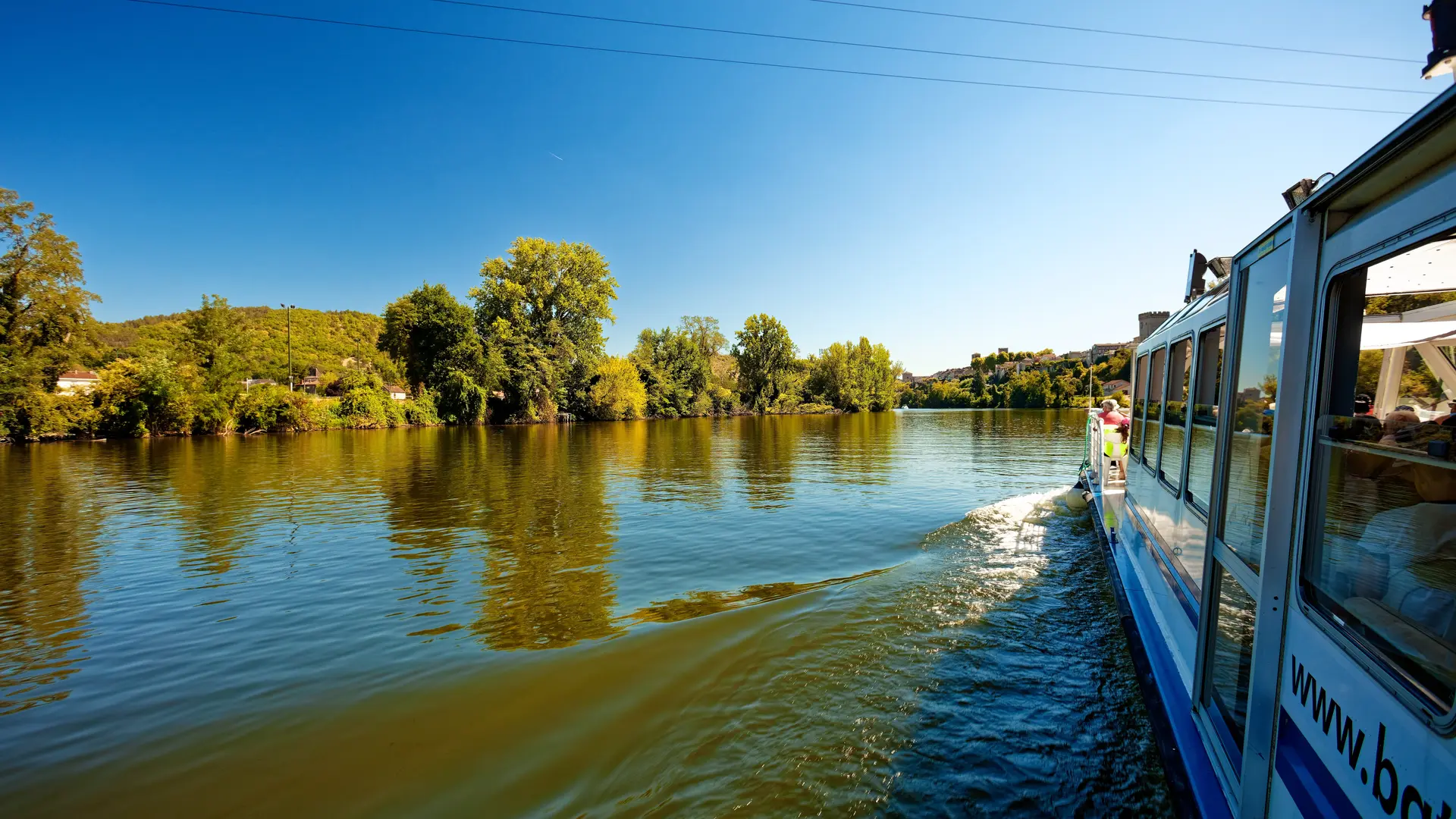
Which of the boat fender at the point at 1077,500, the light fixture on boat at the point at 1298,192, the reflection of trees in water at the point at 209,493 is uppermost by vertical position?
the light fixture on boat at the point at 1298,192

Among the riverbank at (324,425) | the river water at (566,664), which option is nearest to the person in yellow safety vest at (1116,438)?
the river water at (566,664)

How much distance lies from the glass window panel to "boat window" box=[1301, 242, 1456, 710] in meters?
0.84

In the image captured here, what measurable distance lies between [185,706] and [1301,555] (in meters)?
7.67

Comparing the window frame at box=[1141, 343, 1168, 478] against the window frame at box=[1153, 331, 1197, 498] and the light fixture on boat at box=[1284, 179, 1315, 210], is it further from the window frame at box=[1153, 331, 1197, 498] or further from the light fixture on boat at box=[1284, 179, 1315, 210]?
the light fixture on boat at box=[1284, 179, 1315, 210]

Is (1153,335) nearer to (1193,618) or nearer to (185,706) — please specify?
(1193,618)

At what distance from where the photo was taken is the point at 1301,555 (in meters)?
2.19

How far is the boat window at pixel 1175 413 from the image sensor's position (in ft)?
17.3

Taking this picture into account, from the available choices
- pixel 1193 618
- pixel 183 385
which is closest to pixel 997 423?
pixel 1193 618

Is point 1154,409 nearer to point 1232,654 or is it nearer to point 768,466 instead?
point 1232,654

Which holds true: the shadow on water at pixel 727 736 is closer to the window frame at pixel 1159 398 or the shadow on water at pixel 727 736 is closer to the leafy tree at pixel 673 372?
the window frame at pixel 1159 398

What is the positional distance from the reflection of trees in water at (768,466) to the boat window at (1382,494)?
40.2 ft

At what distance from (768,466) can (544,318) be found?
139ft

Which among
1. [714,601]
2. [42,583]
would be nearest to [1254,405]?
[714,601]

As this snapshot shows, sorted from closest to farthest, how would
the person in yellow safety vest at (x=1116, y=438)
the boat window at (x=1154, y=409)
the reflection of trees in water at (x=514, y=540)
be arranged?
1. the boat window at (x=1154, y=409)
2. the reflection of trees in water at (x=514, y=540)
3. the person in yellow safety vest at (x=1116, y=438)
